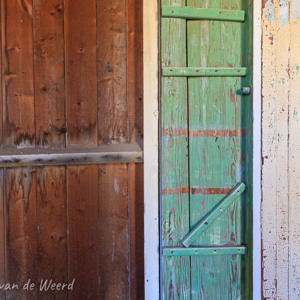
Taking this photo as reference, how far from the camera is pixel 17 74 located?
1590 millimetres

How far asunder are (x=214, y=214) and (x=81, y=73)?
1.17m

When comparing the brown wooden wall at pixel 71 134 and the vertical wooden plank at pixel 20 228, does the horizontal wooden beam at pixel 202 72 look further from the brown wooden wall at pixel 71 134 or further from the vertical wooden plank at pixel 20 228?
the vertical wooden plank at pixel 20 228

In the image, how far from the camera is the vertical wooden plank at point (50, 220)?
1.61 meters

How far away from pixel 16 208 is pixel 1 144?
38 cm

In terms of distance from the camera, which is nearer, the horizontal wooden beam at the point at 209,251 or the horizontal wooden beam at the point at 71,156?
the horizontal wooden beam at the point at 71,156

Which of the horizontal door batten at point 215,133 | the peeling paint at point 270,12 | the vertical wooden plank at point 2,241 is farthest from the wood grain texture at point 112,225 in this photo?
the peeling paint at point 270,12

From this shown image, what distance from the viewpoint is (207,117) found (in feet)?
5.67

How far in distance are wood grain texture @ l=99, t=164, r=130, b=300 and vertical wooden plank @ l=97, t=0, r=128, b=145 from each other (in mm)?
215

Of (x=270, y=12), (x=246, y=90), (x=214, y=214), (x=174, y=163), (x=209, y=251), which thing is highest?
(x=270, y=12)

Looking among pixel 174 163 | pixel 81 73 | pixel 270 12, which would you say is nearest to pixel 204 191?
pixel 174 163

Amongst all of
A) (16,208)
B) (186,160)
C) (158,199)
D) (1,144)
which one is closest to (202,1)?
(186,160)

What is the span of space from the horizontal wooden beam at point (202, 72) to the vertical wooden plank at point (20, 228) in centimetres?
100

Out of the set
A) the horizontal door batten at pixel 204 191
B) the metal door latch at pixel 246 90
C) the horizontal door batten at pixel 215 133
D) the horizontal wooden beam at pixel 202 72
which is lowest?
the horizontal door batten at pixel 204 191

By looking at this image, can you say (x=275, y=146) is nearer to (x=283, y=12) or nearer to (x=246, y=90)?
(x=246, y=90)
